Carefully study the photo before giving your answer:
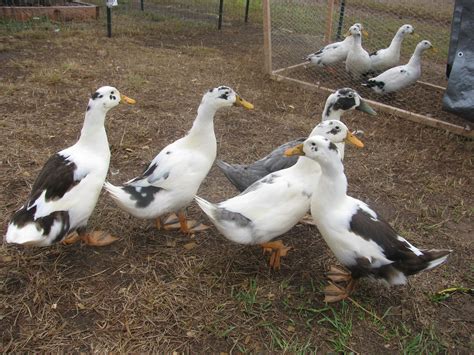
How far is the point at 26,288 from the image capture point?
2385mm

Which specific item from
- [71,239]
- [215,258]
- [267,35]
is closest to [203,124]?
[215,258]

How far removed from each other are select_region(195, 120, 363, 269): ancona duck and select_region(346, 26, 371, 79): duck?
12.0ft

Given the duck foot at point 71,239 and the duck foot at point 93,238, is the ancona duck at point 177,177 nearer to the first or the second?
the duck foot at point 93,238

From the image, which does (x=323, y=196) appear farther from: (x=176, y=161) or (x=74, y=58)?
(x=74, y=58)

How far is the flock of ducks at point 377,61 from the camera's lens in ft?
18.0

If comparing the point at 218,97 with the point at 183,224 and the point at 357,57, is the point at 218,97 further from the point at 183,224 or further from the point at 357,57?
the point at 357,57

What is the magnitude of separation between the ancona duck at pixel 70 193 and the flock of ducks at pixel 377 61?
3.89 m

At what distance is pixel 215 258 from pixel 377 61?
4.53 m

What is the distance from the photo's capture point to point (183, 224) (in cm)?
295

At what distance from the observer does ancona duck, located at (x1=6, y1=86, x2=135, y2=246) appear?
2.32 metres

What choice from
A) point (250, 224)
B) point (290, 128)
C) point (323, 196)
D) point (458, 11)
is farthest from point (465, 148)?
point (250, 224)

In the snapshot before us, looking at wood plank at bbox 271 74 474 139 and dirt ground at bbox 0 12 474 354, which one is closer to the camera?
dirt ground at bbox 0 12 474 354

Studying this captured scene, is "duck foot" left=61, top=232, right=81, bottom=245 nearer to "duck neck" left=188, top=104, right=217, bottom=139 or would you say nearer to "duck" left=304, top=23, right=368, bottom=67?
"duck neck" left=188, top=104, right=217, bottom=139

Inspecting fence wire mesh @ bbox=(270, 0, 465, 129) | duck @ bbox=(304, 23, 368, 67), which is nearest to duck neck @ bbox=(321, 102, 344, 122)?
fence wire mesh @ bbox=(270, 0, 465, 129)
